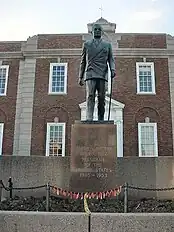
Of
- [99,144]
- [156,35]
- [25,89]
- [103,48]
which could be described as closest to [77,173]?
[99,144]

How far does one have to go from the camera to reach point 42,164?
30.2 feet

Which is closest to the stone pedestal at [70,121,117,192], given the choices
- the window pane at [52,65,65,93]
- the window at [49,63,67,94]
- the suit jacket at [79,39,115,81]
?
the suit jacket at [79,39,115,81]

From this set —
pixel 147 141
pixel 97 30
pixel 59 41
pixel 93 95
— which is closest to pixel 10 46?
pixel 59 41

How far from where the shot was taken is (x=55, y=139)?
2312 centimetres

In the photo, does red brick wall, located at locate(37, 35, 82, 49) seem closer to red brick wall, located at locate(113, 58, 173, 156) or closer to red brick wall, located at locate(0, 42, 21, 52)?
red brick wall, located at locate(0, 42, 21, 52)

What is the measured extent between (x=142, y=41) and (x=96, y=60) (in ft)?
54.8

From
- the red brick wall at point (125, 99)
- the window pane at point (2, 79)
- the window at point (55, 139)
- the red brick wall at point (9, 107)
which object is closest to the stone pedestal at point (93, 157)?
the red brick wall at point (125, 99)

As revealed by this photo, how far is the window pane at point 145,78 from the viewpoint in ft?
79.7

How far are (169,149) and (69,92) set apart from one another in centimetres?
761

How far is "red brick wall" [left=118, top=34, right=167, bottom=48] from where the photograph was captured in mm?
24891

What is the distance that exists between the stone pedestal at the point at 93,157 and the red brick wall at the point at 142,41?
1742cm

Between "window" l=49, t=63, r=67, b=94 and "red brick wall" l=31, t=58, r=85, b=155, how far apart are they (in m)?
0.28

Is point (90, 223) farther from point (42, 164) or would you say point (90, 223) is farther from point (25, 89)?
point (25, 89)

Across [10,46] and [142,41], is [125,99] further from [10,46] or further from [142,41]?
[10,46]
